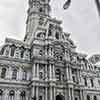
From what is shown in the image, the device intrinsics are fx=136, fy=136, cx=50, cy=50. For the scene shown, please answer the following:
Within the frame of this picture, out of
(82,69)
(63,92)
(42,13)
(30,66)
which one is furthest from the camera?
(42,13)

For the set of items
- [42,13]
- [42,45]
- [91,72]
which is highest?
[42,13]

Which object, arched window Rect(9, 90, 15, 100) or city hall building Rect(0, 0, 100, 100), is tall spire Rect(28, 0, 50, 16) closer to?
city hall building Rect(0, 0, 100, 100)

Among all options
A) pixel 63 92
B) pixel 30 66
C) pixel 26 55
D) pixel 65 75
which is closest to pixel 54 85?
pixel 63 92

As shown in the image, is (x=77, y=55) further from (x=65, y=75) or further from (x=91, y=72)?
(x=65, y=75)

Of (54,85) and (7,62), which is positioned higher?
(7,62)

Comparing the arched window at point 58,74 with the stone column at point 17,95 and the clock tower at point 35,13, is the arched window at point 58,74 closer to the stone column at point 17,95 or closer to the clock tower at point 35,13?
the stone column at point 17,95

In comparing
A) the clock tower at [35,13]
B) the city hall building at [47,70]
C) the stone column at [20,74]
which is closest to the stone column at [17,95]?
the city hall building at [47,70]

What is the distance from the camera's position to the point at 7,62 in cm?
2634

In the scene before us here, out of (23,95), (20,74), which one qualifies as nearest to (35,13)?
(20,74)

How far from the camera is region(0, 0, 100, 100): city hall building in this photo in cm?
2467

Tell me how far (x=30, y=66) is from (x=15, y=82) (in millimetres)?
4510

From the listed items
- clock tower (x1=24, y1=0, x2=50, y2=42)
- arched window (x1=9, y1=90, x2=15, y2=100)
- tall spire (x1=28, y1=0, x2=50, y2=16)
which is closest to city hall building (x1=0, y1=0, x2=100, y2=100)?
arched window (x1=9, y1=90, x2=15, y2=100)

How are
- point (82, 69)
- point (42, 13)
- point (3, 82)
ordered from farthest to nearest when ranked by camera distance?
point (42, 13) < point (82, 69) < point (3, 82)

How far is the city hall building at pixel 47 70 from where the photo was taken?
2467cm
